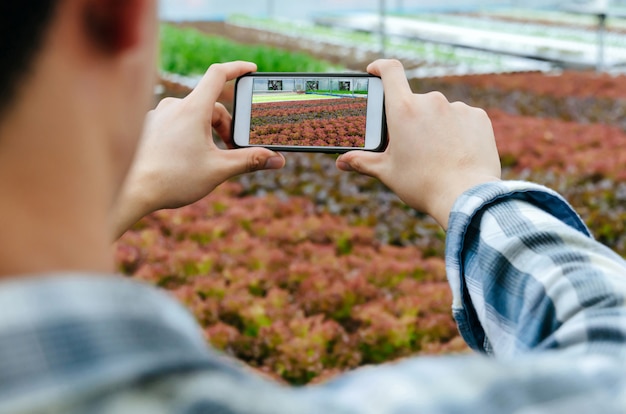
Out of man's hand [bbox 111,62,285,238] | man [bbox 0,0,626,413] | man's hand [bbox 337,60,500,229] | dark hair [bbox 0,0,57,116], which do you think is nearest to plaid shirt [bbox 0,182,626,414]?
man [bbox 0,0,626,413]

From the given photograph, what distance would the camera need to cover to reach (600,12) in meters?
8.25

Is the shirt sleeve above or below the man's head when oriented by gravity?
below

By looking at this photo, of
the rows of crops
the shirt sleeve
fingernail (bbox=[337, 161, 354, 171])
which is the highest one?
the rows of crops

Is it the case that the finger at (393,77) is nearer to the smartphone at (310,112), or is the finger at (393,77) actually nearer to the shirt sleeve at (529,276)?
the smartphone at (310,112)

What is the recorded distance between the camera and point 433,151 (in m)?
0.95

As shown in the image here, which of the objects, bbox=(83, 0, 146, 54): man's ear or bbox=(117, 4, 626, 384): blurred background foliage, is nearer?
bbox=(83, 0, 146, 54): man's ear

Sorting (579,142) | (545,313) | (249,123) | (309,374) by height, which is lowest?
(309,374)

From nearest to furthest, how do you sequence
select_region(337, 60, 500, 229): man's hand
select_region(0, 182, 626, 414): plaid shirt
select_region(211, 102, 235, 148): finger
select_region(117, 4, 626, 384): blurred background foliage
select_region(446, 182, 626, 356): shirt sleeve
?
select_region(0, 182, 626, 414): plaid shirt
select_region(446, 182, 626, 356): shirt sleeve
select_region(337, 60, 500, 229): man's hand
select_region(211, 102, 235, 148): finger
select_region(117, 4, 626, 384): blurred background foliage

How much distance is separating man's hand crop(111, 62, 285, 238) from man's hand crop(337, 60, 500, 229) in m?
0.16

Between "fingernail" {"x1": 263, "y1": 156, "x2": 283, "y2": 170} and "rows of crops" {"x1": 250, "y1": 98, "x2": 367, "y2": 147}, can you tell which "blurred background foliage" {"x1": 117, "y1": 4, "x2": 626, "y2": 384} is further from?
"fingernail" {"x1": 263, "y1": 156, "x2": 283, "y2": 170}

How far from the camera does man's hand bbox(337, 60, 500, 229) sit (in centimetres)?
93

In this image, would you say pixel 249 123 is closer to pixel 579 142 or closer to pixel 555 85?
pixel 579 142

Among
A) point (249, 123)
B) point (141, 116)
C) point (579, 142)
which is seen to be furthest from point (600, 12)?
point (141, 116)

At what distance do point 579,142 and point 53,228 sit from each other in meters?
4.33
